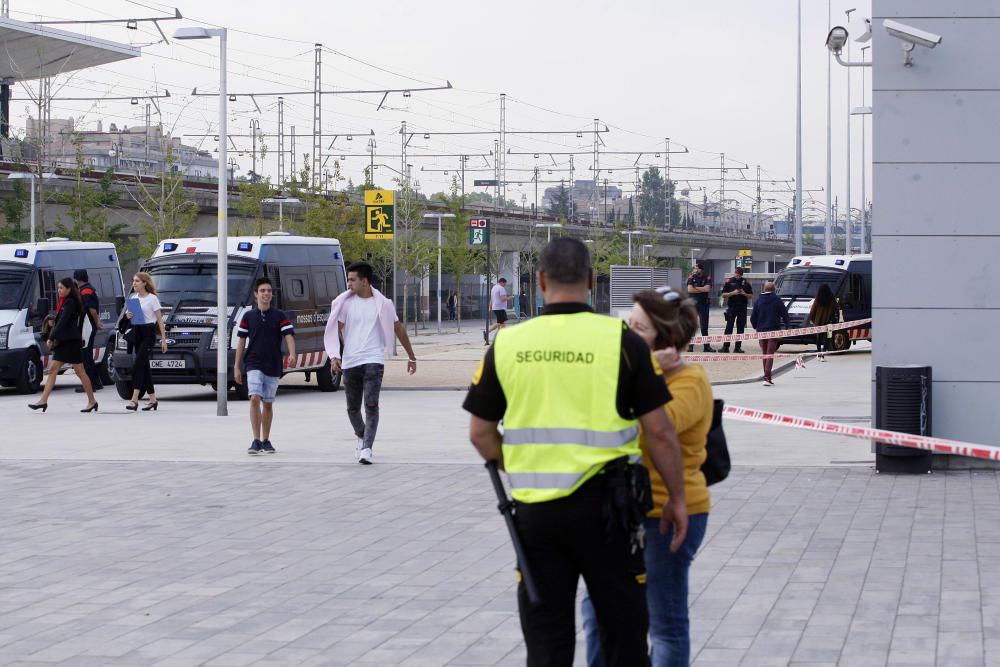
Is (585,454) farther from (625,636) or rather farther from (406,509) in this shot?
(406,509)

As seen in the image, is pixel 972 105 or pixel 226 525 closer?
pixel 226 525

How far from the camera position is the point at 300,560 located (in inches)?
328

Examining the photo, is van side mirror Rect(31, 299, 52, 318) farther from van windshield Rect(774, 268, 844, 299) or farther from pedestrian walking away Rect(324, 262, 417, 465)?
van windshield Rect(774, 268, 844, 299)

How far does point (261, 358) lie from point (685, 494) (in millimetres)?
9238

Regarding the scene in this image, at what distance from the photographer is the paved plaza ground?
628cm

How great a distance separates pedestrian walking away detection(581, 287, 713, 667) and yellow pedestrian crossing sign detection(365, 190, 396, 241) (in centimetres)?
2647

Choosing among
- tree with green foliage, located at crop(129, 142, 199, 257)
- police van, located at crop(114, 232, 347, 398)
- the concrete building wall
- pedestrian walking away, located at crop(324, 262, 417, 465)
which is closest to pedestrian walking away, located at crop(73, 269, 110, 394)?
police van, located at crop(114, 232, 347, 398)

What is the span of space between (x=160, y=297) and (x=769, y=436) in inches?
426

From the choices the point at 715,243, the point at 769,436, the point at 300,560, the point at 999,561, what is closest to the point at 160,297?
the point at 769,436

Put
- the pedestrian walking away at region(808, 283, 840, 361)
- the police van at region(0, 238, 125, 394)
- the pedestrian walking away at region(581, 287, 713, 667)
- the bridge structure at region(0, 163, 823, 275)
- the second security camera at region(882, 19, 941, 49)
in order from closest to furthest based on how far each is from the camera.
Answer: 1. the pedestrian walking away at region(581, 287, 713, 667)
2. the second security camera at region(882, 19, 941, 49)
3. the police van at region(0, 238, 125, 394)
4. the pedestrian walking away at region(808, 283, 840, 361)
5. the bridge structure at region(0, 163, 823, 275)

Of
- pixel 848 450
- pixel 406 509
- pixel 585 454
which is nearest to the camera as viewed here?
pixel 585 454

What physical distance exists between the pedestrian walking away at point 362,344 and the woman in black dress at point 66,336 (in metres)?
6.94

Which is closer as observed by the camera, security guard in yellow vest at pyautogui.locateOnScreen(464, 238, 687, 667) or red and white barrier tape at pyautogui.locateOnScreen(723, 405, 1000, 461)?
security guard in yellow vest at pyautogui.locateOnScreen(464, 238, 687, 667)

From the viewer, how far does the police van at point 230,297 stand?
21188 mm
